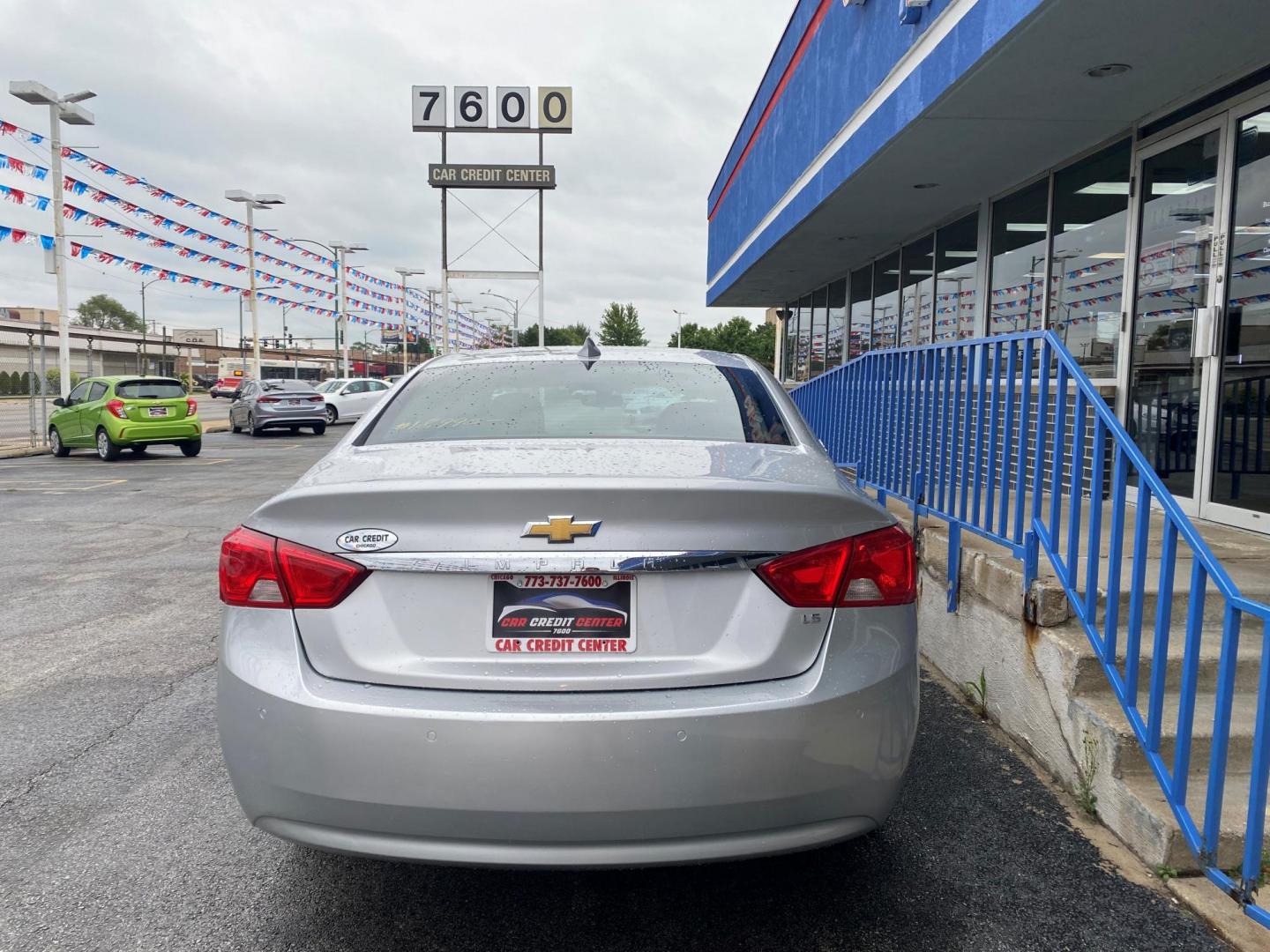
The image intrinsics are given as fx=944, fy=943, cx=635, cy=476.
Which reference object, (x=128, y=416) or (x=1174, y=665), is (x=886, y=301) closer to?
(x=1174, y=665)

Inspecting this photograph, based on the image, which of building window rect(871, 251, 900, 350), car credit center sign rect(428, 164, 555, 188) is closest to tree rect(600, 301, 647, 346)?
car credit center sign rect(428, 164, 555, 188)

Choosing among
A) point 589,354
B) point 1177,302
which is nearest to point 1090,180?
point 1177,302

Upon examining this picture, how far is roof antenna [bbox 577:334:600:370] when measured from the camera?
349 cm

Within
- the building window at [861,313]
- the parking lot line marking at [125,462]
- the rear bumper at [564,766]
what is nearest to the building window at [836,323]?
the building window at [861,313]

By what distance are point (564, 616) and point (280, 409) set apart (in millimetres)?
24731

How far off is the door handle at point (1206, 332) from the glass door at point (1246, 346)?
0.10 feet

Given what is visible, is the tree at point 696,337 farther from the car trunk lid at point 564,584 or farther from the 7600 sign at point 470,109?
the car trunk lid at point 564,584

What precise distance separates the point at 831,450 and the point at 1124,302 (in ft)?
8.07

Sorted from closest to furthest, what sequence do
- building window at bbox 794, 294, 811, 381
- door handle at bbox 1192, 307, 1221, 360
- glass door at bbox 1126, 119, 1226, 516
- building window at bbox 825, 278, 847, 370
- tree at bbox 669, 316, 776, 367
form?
door handle at bbox 1192, 307, 1221, 360
glass door at bbox 1126, 119, 1226, 516
building window at bbox 825, 278, 847, 370
building window at bbox 794, 294, 811, 381
tree at bbox 669, 316, 776, 367

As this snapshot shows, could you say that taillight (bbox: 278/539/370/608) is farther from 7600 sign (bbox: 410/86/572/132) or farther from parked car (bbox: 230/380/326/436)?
7600 sign (bbox: 410/86/572/132)

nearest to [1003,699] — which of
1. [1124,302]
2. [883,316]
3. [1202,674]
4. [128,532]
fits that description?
[1202,674]

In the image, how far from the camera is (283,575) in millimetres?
2250

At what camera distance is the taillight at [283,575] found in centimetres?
221

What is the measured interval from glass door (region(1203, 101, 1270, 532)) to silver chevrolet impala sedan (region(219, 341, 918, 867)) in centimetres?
445
